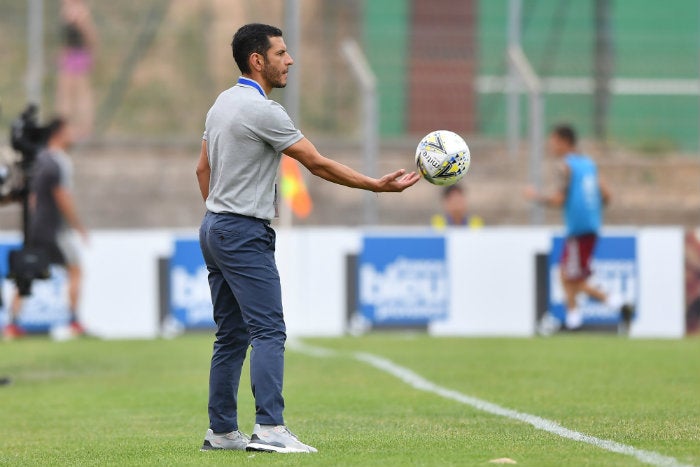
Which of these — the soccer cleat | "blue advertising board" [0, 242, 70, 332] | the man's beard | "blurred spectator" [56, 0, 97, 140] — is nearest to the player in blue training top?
"blue advertising board" [0, 242, 70, 332]

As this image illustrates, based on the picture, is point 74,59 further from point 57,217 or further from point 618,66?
point 618,66

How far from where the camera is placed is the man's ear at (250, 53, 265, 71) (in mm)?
7559

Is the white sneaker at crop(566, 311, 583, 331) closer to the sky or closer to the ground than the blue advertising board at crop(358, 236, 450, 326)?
closer to the ground

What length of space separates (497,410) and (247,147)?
2711 millimetres

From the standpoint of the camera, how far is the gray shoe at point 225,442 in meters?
7.59

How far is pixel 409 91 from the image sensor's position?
69.3 ft

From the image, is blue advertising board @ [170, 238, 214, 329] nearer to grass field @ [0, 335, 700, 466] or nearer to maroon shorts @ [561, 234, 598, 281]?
grass field @ [0, 335, 700, 466]

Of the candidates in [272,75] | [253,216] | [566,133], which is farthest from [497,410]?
[566,133]

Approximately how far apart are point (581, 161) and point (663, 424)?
9.98 metres

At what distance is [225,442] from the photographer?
761 cm

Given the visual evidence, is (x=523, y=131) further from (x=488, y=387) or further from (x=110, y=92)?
(x=488, y=387)

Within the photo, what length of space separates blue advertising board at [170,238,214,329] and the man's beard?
10.5 m

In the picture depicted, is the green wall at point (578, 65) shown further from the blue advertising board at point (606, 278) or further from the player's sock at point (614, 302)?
the player's sock at point (614, 302)

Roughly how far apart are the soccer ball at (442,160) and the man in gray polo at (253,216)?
0.40 m
